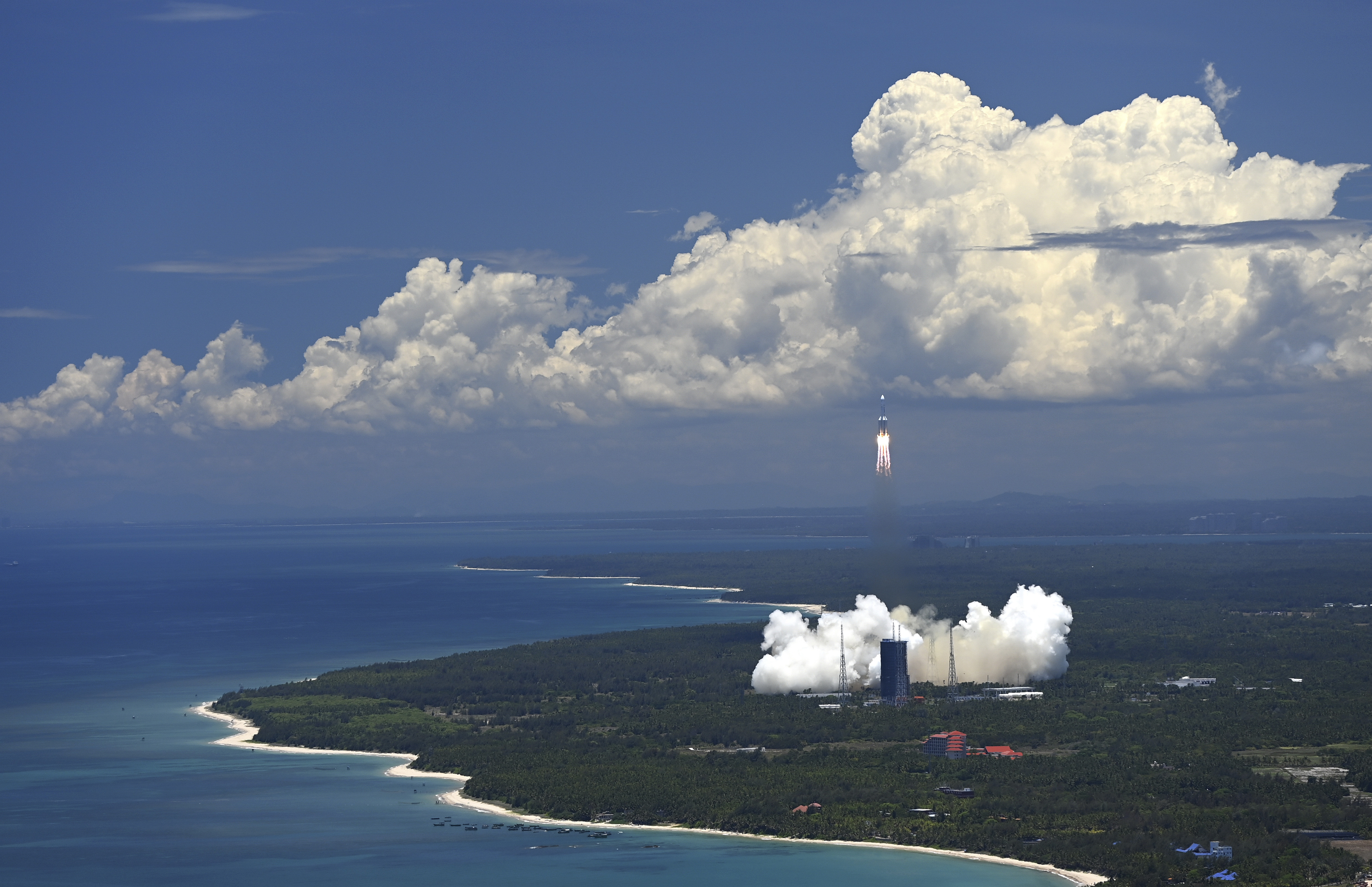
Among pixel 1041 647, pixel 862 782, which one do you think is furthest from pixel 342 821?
pixel 1041 647

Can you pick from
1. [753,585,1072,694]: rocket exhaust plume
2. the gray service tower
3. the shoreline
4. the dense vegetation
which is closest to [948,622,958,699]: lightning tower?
[753,585,1072,694]: rocket exhaust plume

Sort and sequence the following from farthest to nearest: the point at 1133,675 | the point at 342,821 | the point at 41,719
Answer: the point at 1133,675
the point at 41,719
the point at 342,821

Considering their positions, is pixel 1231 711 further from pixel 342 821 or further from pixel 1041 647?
pixel 342 821

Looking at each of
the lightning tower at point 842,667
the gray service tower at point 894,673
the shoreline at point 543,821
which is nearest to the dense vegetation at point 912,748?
the shoreline at point 543,821

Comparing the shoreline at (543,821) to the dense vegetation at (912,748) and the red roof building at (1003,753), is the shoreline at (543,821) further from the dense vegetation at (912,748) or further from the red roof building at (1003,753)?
the red roof building at (1003,753)

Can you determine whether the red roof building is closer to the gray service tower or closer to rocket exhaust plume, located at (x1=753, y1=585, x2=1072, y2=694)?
the gray service tower

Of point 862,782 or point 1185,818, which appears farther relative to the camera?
point 862,782

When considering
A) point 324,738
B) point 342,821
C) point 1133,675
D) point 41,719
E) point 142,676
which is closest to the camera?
point 342,821
